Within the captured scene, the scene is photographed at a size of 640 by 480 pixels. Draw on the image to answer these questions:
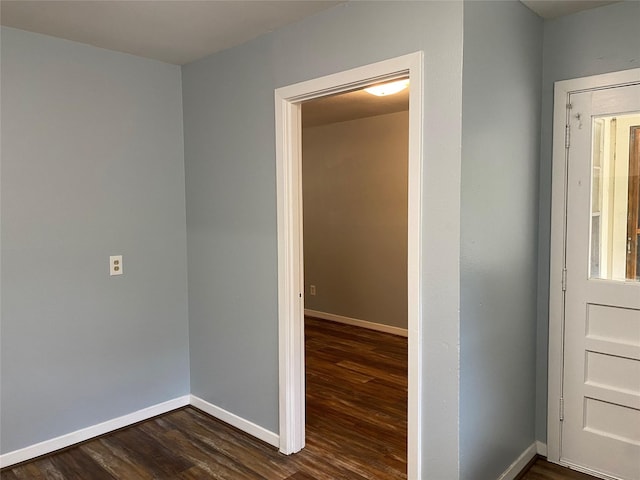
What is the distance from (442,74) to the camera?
1.91 metres

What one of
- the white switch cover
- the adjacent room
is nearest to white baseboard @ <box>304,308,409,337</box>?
the adjacent room

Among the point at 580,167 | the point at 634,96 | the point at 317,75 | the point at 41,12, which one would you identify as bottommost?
the point at 580,167

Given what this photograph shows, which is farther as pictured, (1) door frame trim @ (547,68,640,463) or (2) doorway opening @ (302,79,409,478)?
(2) doorway opening @ (302,79,409,478)

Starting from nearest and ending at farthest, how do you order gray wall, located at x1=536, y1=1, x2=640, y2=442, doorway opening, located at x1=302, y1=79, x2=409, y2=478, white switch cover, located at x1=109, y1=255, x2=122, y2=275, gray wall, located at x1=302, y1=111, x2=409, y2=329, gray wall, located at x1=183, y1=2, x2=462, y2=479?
gray wall, located at x1=183, y1=2, x2=462, y2=479, gray wall, located at x1=536, y1=1, x2=640, y2=442, white switch cover, located at x1=109, y1=255, x2=122, y2=275, doorway opening, located at x1=302, y1=79, x2=409, y2=478, gray wall, located at x1=302, y1=111, x2=409, y2=329

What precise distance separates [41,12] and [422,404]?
259cm

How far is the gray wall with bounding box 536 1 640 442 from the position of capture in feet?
7.24

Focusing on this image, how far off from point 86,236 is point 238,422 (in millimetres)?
1478

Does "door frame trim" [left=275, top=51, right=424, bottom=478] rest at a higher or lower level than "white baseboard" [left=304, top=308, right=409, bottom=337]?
higher

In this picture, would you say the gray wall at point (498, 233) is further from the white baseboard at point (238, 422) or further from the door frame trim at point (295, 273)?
the white baseboard at point (238, 422)

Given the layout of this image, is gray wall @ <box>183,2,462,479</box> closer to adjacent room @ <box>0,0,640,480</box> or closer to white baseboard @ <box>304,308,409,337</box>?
adjacent room @ <box>0,0,640,480</box>

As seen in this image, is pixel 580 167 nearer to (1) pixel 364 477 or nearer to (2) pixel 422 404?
(2) pixel 422 404

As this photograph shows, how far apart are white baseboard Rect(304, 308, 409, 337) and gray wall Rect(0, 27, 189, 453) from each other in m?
2.54

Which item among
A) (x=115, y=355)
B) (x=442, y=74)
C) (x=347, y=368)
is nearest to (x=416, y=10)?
(x=442, y=74)

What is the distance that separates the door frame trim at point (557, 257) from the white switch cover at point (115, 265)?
2542mm
